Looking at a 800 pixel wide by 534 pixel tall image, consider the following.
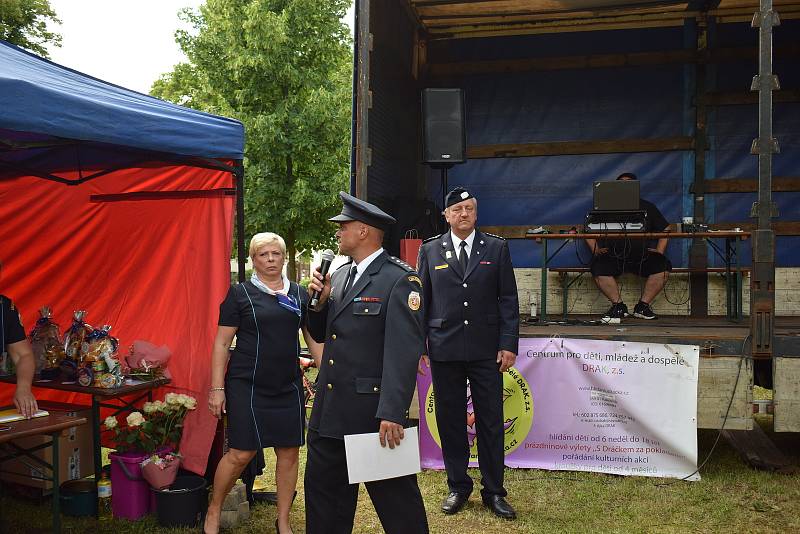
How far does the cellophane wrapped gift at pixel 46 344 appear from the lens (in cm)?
488

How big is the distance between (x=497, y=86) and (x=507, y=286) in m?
4.19

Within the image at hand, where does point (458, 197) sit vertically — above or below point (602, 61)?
below

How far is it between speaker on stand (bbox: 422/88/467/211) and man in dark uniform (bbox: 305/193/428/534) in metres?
4.33

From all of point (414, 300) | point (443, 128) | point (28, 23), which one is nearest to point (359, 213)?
point (414, 300)

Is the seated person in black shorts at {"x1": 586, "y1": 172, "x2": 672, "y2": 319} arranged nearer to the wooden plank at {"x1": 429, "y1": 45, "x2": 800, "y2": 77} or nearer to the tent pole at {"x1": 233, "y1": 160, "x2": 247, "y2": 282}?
the wooden plank at {"x1": 429, "y1": 45, "x2": 800, "y2": 77}

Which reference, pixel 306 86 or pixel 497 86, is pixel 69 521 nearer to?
pixel 497 86

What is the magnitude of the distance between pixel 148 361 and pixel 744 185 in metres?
6.08

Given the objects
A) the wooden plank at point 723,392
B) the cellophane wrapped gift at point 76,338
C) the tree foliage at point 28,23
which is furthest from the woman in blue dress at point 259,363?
the tree foliage at point 28,23

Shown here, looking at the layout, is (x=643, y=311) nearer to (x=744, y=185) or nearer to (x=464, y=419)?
(x=744, y=185)


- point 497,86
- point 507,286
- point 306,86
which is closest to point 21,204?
point 507,286

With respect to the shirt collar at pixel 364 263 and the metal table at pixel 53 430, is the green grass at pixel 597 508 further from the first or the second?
the shirt collar at pixel 364 263

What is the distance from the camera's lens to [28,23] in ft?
67.1

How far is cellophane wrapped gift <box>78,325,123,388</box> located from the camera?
457 centimetres

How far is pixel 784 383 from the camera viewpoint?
522 centimetres
